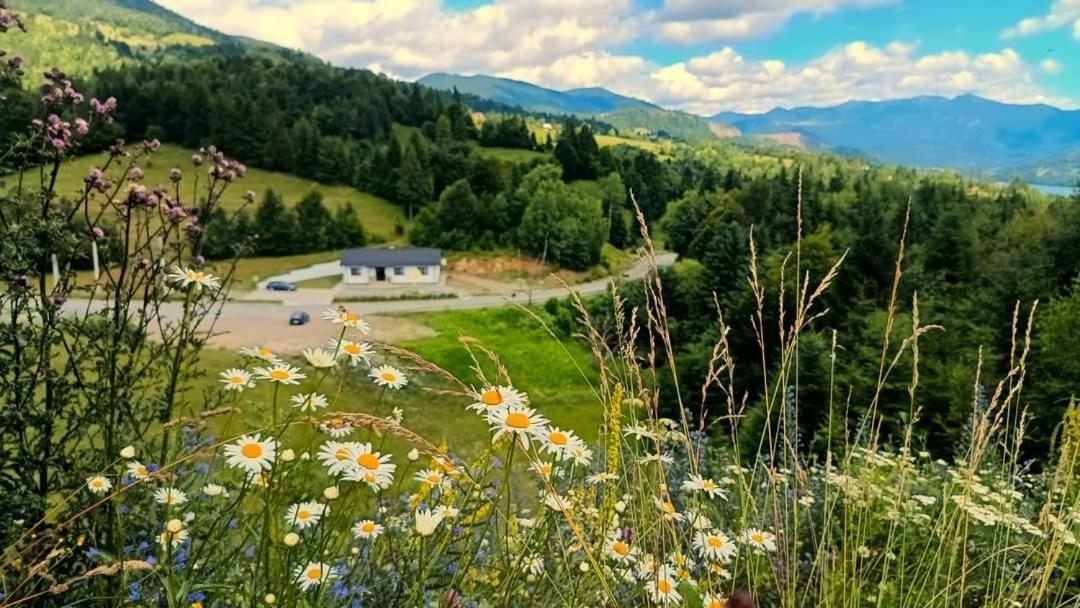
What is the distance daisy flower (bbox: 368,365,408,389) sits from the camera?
1.80 m

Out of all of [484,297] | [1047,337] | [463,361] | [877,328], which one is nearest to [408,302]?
[484,297]

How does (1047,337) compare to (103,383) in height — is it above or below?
below

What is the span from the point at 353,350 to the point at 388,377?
0.15 metres

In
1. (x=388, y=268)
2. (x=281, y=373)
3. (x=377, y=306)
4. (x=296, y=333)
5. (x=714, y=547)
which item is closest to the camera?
(x=281, y=373)

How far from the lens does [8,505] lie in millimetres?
2404

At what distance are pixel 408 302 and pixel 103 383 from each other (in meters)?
40.7

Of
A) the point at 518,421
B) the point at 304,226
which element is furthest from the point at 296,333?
the point at 518,421

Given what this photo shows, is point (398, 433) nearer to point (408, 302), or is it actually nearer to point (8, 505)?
point (8, 505)

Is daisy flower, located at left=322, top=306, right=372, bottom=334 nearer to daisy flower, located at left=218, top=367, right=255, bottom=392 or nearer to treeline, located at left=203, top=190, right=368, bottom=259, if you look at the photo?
daisy flower, located at left=218, top=367, right=255, bottom=392

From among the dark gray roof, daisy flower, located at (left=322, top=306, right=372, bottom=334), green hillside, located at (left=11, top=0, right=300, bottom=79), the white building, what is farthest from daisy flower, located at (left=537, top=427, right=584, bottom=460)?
green hillside, located at (left=11, top=0, right=300, bottom=79)

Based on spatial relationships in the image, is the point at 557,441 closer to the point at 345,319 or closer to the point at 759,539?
the point at 345,319

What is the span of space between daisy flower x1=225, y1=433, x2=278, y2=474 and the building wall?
47.3 meters

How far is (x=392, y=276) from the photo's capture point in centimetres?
4862

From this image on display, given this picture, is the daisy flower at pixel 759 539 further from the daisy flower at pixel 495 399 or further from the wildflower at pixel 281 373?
the wildflower at pixel 281 373
